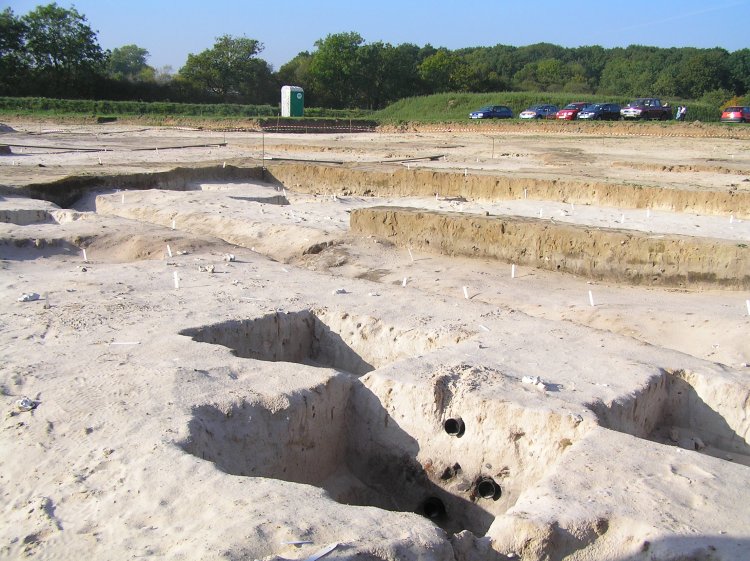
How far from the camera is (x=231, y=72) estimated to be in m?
53.4

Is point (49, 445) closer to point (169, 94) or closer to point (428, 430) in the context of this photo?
point (428, 430)

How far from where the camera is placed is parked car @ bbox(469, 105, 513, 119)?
36.4 metres

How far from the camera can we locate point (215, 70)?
52.6 metres

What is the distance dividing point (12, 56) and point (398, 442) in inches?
1874

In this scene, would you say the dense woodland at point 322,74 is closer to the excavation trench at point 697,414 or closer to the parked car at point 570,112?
the parked car at point 570,112

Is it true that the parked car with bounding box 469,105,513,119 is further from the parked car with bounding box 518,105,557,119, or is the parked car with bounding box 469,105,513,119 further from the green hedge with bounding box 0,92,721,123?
the parked car with bounding box 518,105,557,119

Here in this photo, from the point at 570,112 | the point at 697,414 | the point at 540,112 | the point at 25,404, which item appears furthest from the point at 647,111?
the point at 25,404

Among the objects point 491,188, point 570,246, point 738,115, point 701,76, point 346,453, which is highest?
point 701,76

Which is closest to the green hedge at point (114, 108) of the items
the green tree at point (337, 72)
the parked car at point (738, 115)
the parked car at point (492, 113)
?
the parked car at point (492, 113)

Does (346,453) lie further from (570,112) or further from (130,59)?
(130,59)

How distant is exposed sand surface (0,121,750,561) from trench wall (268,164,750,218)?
627 millimetres

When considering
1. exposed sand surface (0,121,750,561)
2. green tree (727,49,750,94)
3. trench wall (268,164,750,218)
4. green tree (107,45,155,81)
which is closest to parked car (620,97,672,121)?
trench wall (268,164,750,218)

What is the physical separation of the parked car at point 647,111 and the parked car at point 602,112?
31 centimetres

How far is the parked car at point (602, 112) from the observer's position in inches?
1346
